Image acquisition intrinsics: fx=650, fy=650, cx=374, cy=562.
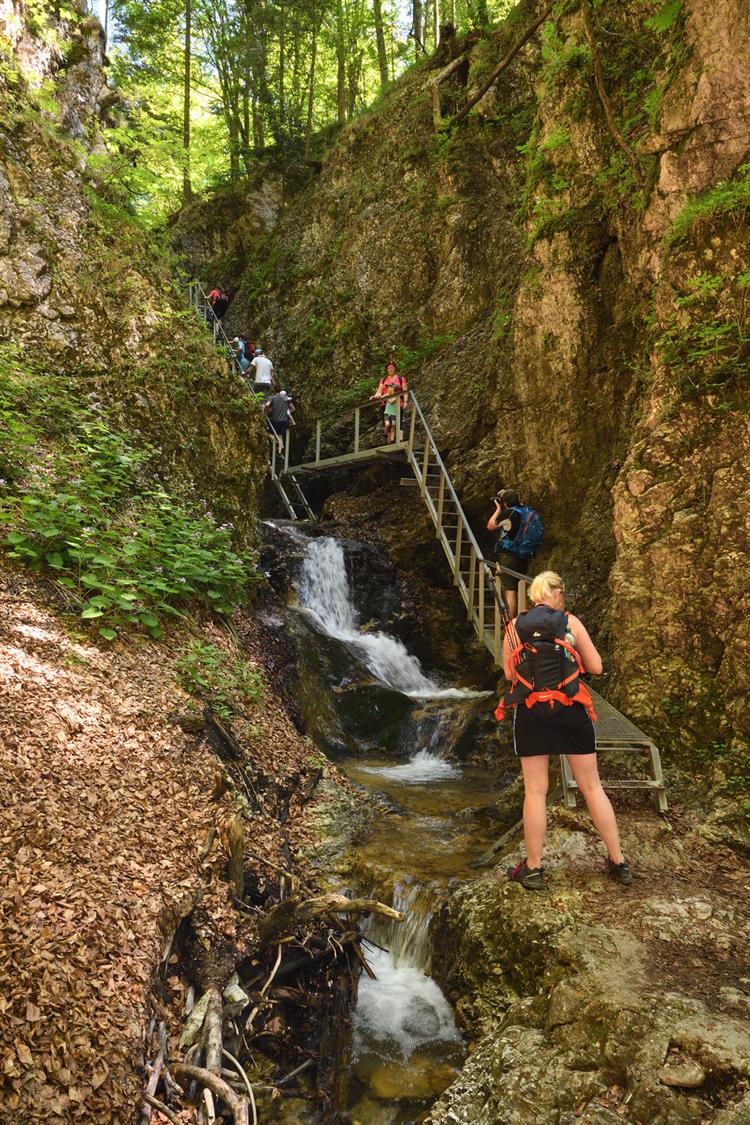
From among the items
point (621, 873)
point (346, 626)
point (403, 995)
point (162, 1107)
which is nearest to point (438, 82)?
point (346, 626)

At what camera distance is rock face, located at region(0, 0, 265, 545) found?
28.0 ft

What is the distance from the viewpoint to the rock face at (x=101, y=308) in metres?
8.52

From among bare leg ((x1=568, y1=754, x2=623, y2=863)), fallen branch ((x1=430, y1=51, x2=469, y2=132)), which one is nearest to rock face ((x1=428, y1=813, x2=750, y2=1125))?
bare leg ((x1=568, y1=754, x2=623, y2=863))

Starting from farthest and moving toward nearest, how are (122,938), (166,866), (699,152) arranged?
1. (699,152)
2. (166,866)
3. (122,938)

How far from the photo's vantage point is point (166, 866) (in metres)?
3.70

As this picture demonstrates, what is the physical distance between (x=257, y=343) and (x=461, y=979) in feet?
62.2

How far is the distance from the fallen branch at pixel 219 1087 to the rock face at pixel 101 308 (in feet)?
21.2

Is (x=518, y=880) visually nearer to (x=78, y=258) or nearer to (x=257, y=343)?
(x=78, y=258)

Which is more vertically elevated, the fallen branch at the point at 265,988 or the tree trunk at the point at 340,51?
the tree trunk at the point at 340,51

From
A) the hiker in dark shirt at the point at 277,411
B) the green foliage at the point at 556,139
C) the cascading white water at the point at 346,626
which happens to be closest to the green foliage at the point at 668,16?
the green foliage at the point at 556,139

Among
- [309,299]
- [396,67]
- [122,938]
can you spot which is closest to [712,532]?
[122,938]

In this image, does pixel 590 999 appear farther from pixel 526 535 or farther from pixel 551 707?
pixel 526 535

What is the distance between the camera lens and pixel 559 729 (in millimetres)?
3980

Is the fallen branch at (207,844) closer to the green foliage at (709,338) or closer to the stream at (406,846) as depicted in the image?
the stream at (406,846)
